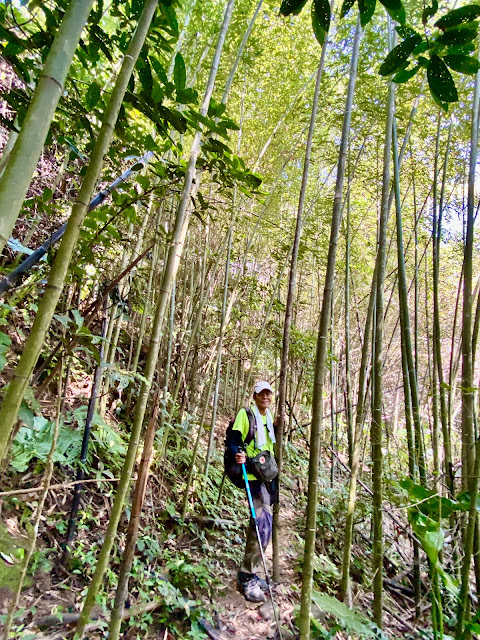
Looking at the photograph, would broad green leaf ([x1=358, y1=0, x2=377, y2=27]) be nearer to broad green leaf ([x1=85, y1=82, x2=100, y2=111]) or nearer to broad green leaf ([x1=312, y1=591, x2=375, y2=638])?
broad green leaf ([x1=85, y1=82, x2=100, y2=111])

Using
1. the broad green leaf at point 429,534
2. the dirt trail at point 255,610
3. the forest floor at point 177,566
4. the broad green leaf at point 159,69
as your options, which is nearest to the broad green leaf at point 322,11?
the broad green leaf at point 159,69

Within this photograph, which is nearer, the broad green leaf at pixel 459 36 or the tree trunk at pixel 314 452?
the broad green leaf at pixel 459 36

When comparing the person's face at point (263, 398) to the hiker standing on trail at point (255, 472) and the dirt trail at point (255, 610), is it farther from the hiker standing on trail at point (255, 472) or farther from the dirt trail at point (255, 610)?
the dirt trail at point (255, 610)

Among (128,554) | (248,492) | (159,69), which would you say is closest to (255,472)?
(248,492)

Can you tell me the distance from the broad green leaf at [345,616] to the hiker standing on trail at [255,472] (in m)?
0.84

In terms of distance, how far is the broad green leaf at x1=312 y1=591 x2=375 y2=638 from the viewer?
164 cm

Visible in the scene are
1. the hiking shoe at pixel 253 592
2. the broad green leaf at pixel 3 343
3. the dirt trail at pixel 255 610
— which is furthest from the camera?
the hiking shoe at pixel 253 592

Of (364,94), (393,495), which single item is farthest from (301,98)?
(393,495)

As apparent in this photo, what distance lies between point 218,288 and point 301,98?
6.95 ft

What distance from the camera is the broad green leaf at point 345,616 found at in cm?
164

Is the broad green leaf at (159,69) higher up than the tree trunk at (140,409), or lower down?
higher up

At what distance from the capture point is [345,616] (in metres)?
1.67

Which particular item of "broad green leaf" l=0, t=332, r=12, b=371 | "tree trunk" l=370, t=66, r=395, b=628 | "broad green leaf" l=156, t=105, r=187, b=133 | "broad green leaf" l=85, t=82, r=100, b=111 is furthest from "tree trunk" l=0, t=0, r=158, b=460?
"tree trunk" l=370, t=66, r=395, b=628

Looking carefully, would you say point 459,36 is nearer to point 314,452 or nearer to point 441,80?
point 441,80
